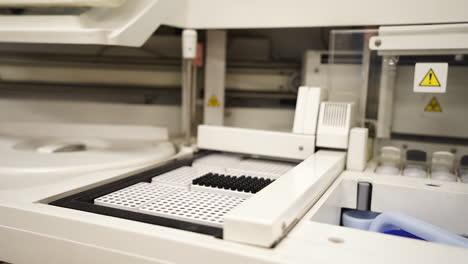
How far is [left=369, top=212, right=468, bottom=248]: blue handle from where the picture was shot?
2.35 ft

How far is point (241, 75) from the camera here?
190cm

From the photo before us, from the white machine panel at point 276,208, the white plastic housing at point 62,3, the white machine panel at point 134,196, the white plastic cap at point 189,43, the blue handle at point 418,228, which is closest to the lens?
the white machine panel at point 276,208

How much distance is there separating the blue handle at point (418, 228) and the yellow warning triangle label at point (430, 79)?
511 millimetres

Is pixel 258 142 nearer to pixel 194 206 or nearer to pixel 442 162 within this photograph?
pixel 194 206

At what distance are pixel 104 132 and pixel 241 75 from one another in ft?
2.34

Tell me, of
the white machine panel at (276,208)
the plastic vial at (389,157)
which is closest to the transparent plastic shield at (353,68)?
the plastic vial at (389,157)

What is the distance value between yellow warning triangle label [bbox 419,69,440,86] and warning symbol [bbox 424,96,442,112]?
0.17 meters

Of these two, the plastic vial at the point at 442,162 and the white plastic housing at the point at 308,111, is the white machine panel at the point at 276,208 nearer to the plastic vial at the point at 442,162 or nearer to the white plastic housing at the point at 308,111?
the white plastic housing at the point at 308,111

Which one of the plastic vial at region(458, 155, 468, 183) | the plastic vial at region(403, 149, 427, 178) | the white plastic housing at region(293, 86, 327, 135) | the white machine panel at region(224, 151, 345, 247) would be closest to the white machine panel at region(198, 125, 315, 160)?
the white plastic housing at region(293, 86, 327, 135)

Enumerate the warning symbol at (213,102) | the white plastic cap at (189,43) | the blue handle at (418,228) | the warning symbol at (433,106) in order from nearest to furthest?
the blue handle at (418,228) → the warning symbol at (433,106) → the white plastic cap at (189,43) → the warning symbol at (213,102)

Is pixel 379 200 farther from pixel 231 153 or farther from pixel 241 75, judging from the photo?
pixel 241 75

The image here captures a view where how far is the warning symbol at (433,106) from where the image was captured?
4.22 feet

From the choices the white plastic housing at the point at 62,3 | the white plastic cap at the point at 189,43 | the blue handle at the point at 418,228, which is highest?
the white plastic housing at the point at 62,3

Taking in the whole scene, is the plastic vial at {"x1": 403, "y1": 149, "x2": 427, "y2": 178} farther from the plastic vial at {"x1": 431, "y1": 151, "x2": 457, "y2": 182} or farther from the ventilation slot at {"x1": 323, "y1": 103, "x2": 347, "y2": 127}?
the ventilation slot at {"x1": 323, "y1": 103, "x2": 347, "y2": 127}
